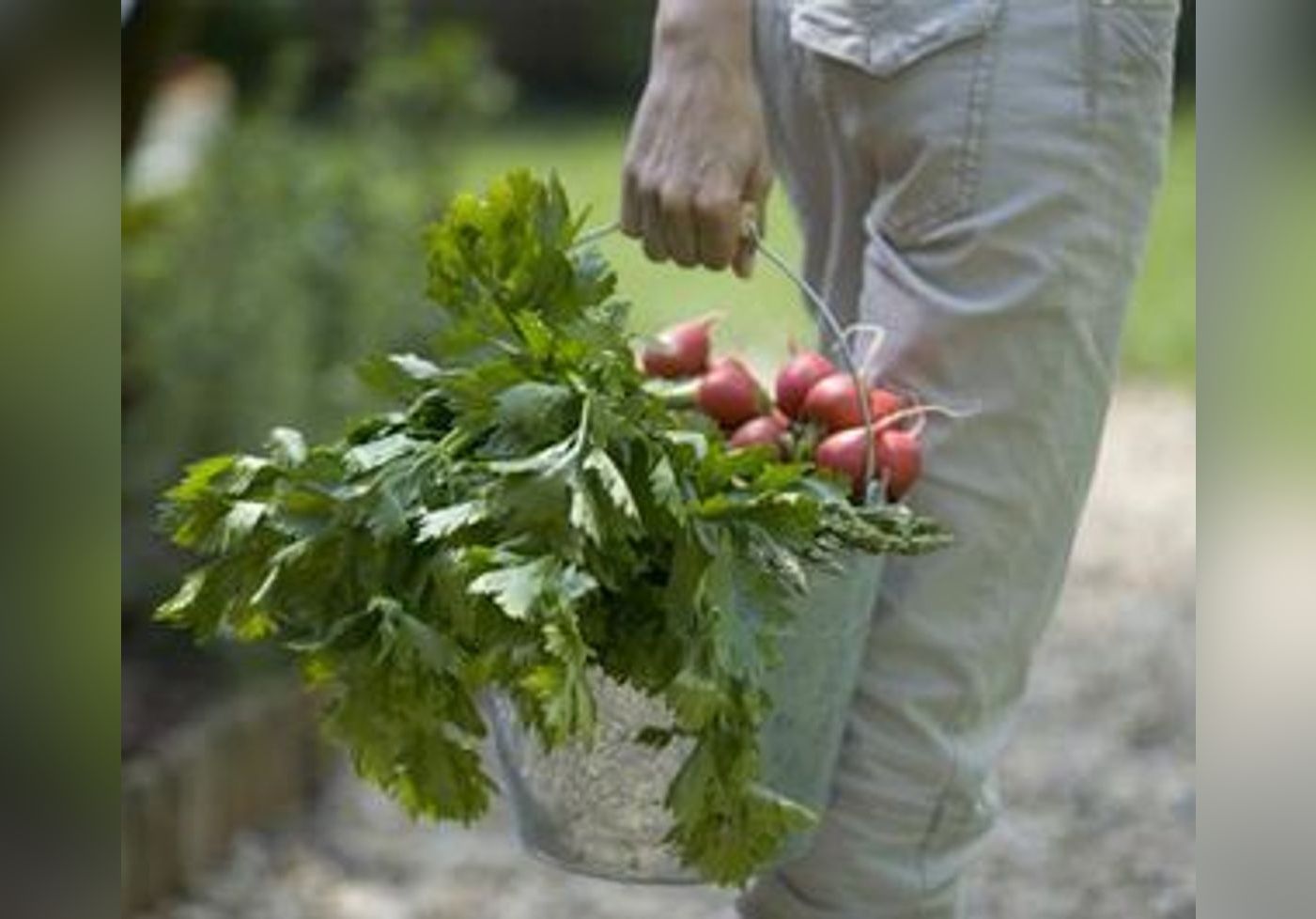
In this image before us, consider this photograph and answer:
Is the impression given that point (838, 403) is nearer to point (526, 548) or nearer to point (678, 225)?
point (678, 225)

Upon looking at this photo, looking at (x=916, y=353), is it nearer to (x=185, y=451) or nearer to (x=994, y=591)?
(x=994, y=591)

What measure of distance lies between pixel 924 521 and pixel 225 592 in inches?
21.4

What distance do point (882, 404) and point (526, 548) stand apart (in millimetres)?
445

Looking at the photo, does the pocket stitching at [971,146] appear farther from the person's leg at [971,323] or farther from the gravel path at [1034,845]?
the gravel path at [1034,845]

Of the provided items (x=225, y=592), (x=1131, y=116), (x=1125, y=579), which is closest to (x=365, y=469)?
(x=225, y=592)

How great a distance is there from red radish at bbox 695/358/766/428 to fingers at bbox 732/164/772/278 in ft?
0.30

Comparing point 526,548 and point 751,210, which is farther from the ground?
point 751,210

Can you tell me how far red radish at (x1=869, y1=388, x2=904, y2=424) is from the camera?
2.48m

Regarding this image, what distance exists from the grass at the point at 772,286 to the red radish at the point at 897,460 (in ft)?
13.5

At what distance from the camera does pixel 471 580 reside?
2.17 m

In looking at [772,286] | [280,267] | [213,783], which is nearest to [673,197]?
[213,783]

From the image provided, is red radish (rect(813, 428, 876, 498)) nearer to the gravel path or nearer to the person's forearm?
the person's forearm

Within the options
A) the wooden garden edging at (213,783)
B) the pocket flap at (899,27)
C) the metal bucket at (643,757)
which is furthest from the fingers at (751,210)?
the wooden garden edging at (213,783)

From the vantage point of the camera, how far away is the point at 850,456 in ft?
7.93
